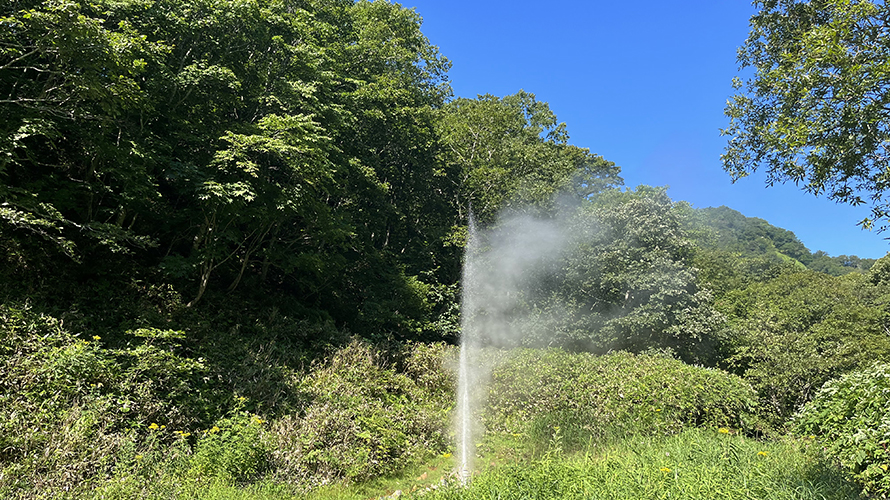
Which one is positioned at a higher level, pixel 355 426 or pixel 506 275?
pixel 506 275

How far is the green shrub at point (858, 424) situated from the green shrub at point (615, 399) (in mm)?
2562

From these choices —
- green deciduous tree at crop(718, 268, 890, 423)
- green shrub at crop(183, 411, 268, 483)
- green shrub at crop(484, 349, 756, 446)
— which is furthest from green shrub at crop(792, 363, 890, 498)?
green shrub at crop(183, 411, 268, 483)

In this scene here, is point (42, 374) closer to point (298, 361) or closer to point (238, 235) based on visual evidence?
point (298, 361)

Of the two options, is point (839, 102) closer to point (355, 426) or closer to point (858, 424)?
point (858, 424)

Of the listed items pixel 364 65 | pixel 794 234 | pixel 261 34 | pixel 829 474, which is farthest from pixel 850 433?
pixel 794 234

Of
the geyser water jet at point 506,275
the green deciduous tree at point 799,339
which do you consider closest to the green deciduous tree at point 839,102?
the green deciduous tree at point 799,339

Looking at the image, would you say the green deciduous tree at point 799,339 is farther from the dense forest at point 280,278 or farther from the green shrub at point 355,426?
the green shrub at point 355,426

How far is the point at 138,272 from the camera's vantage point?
8.38m

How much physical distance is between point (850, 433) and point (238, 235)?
1039cm

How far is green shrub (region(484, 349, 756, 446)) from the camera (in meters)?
6.58

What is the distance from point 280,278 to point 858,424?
1251 centimetres

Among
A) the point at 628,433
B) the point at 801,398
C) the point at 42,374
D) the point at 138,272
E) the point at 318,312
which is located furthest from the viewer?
the point at 318,312

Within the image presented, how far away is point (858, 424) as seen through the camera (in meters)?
3.47

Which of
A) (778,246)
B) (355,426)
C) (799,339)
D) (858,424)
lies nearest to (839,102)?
(858,424)
